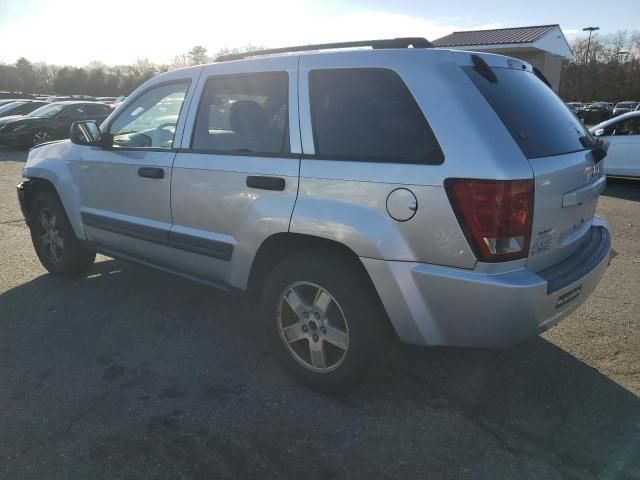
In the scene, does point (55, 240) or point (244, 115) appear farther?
point (55, 240)

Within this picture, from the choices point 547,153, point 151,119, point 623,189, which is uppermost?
point 151,119

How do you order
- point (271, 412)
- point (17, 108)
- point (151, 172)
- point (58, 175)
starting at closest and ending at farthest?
point (271, 412)
point (151, 172)
point (58, 175)
point (17, 108)

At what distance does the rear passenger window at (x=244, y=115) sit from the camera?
3.23m

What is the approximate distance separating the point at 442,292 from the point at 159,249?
88.5 inches

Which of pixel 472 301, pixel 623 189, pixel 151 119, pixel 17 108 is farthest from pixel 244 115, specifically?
pixel 17 108

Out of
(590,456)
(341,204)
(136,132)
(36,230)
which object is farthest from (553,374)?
(36,230)

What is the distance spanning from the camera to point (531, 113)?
287cm

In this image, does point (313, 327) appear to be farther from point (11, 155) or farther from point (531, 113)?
point (11, 155)

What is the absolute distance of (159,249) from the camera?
3955 mm

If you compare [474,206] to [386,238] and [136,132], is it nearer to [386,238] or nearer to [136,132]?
[386,238]

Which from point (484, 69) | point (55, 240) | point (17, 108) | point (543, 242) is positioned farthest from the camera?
point (17, 108)

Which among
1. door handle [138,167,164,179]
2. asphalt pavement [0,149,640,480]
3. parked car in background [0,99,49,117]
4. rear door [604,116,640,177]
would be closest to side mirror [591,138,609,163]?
asphalt pavement [0,149,640,480]

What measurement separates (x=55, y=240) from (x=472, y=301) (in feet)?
13.3

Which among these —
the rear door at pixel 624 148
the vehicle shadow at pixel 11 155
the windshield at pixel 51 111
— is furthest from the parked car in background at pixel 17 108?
the rear door at pixel 624 148
